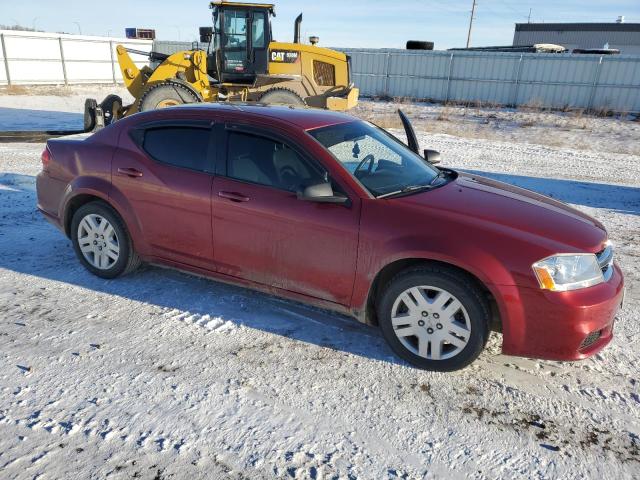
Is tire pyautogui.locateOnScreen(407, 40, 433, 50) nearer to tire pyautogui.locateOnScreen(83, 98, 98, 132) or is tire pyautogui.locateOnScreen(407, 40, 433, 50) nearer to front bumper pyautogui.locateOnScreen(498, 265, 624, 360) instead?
tire pyautogui.locateOnScreen(83, 98, 98, 132)

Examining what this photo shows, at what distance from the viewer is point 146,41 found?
34375mm

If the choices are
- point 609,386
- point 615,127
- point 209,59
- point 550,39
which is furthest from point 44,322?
point 550,39

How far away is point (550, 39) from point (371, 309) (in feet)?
193

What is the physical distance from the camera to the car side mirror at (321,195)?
3.31 m

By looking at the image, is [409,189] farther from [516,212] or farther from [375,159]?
[516,212]

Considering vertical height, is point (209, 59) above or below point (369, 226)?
above

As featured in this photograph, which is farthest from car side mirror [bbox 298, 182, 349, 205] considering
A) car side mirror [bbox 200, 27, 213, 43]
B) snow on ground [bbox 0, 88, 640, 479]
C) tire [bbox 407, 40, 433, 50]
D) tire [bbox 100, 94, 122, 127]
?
tire [bbox 407, 40, 433, 50]

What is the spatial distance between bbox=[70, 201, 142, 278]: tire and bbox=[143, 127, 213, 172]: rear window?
0.68 m

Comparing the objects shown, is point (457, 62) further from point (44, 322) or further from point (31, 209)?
point (44, 322)

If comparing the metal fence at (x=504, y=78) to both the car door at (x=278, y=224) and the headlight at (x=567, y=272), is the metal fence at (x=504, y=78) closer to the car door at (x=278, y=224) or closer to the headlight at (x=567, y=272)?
the headlight at (x=567, y=272)

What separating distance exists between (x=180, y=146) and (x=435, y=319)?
Answer: 8.03 ft

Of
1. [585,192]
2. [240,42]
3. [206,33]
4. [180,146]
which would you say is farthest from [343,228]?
[206,33]

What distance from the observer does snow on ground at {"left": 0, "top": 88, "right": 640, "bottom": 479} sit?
2533 mm

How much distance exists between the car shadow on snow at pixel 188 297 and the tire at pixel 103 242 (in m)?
0.12
